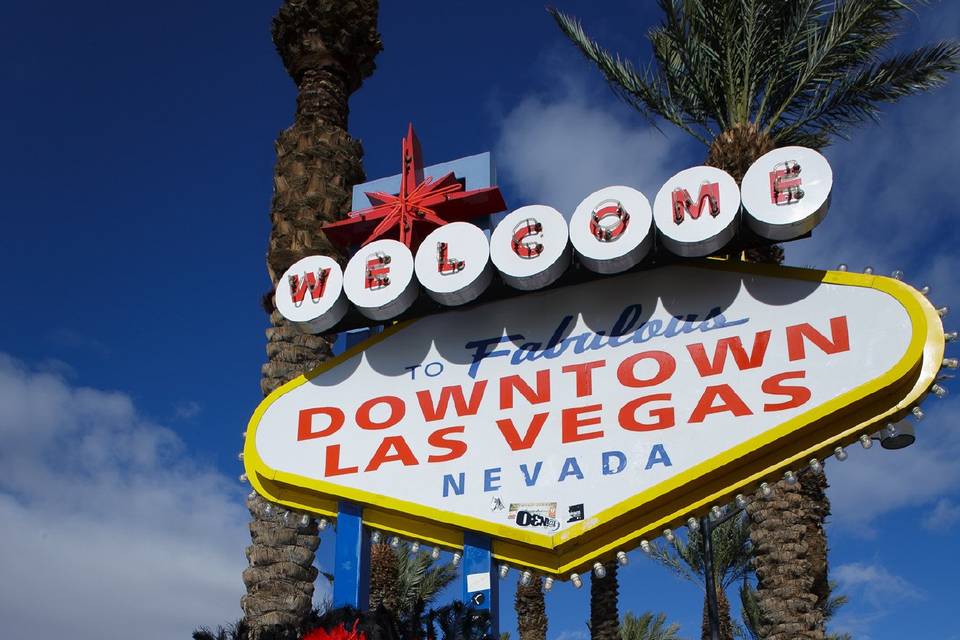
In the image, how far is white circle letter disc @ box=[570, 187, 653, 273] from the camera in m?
10.1

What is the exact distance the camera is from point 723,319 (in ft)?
33.1

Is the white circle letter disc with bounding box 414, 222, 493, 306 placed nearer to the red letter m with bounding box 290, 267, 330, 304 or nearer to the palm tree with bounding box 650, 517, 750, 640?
the red letter m with bounding box 290, 267, 330, 304

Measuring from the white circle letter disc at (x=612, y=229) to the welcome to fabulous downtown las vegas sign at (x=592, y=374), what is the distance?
0.02 metres

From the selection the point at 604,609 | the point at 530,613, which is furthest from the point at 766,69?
the point at 530,613

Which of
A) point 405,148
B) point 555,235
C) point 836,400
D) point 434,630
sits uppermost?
point 405,148

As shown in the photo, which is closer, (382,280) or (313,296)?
(382,280)

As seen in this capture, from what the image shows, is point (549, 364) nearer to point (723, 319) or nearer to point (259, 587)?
point (723, 319)

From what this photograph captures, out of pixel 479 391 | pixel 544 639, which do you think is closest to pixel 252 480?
pixel 479 391

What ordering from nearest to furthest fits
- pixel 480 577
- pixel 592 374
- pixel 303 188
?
pixel 480 577 < pixel 592 374 < pixel 303 188

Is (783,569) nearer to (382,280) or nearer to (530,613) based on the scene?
(382,280)

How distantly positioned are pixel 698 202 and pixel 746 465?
2.66 metres

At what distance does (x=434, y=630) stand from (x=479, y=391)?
3.00 m

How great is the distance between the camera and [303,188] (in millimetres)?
14922

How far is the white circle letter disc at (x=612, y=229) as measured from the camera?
10070 millimetres
